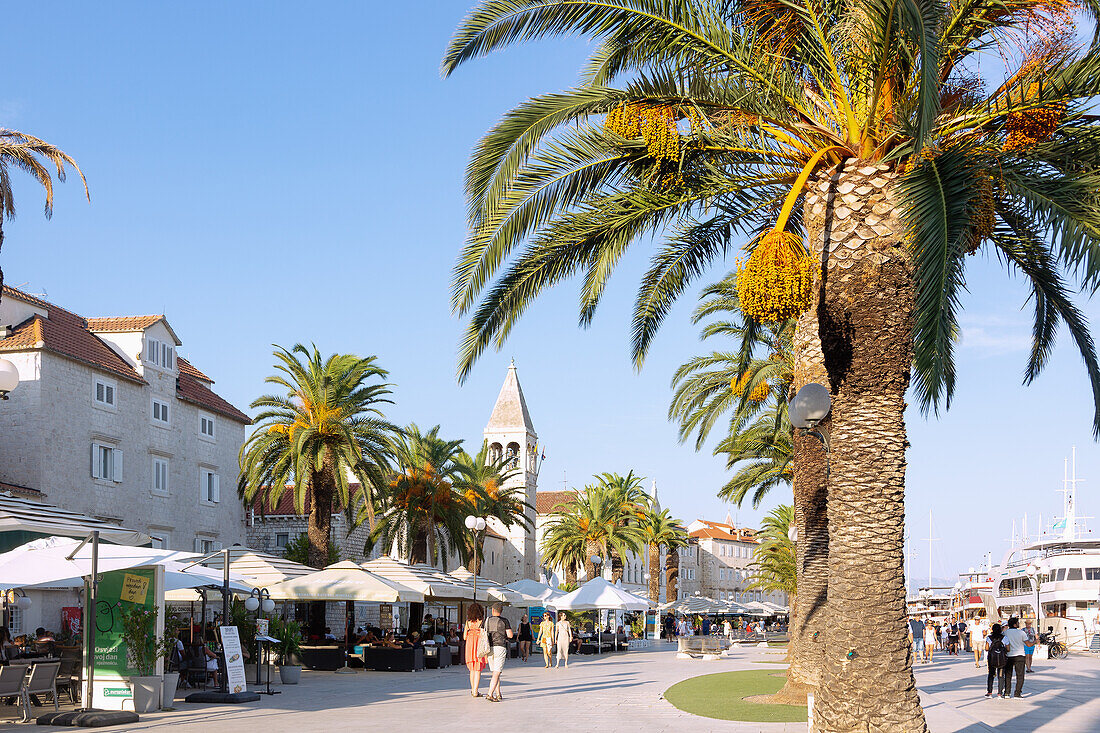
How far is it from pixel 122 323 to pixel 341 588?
2017cm

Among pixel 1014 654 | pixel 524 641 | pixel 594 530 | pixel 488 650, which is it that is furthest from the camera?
pixel 594 530

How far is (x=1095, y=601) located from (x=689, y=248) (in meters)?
58.0

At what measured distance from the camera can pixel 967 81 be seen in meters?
11.8

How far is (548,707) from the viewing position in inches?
760

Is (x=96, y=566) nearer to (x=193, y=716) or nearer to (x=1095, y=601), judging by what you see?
(x=193, y=716)

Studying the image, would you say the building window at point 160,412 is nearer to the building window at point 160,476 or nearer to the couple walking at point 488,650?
the building window at point 160,476

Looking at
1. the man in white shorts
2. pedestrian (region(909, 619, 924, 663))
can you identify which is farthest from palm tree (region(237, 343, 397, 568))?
pedestrian (region(909, 619, 924, 663))

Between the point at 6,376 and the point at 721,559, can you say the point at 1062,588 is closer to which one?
the point at 6,376

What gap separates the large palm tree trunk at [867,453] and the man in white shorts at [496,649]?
35.1ft

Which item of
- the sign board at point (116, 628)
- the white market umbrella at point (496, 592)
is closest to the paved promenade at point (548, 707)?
the sign board at point (116, 628)

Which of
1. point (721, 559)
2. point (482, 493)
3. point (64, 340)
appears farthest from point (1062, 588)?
point (721, 559)

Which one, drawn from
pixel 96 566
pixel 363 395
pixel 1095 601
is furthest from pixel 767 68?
pixel 1095 601

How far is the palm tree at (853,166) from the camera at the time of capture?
9977 millimetres

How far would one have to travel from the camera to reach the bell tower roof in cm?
9756
